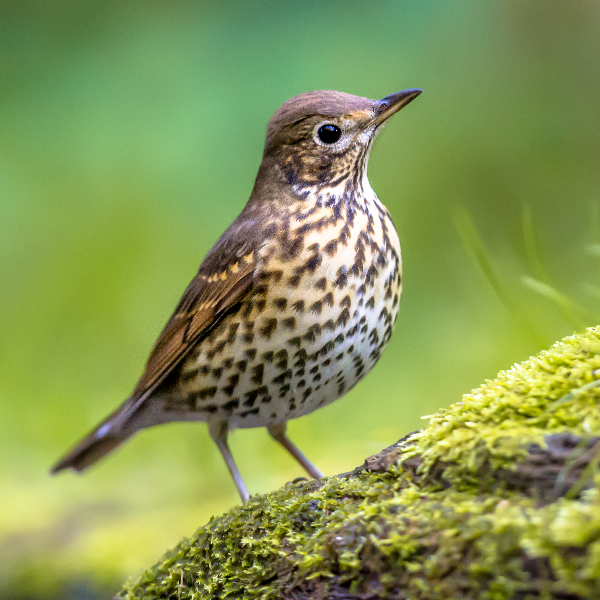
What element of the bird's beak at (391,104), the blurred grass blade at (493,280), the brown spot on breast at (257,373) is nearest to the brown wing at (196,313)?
the brown spot on breast at (257,373)

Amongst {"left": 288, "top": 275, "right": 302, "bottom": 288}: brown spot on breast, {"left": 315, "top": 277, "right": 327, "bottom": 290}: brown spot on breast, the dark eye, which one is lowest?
{"left": 315, "top": 277, "right": 327, "bottom": 290}: brown spot on breast

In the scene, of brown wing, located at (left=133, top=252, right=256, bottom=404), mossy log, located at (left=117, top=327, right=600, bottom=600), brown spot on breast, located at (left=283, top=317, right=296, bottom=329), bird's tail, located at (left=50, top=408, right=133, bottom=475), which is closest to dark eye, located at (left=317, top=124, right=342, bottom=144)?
brown wing, located at (left=133, top=252, right=256, bottom=404)

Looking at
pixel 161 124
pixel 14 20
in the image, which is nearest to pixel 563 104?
pixel 161 124

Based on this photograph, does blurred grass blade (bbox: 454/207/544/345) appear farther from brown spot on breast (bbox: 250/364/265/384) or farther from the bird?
brown spot on breast (bbox: 250/364/265/384)

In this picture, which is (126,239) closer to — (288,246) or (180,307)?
(180,307)

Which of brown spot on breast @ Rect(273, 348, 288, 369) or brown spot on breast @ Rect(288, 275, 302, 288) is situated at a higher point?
brown spot on breast @ Rect(288, 275, 302, 288)
